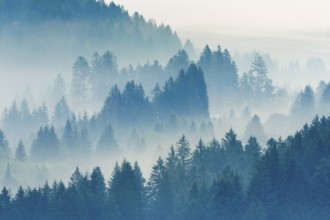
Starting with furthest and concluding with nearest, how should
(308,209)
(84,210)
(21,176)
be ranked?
(21,176) < (84,210) < (308,209)

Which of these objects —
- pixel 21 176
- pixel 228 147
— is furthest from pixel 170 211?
pixel 21 176

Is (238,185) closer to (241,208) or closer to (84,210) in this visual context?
(241,208)

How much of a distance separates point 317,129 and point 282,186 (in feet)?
47.0

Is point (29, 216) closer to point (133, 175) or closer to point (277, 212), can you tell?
point (133, 175)

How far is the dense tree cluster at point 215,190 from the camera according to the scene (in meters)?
132

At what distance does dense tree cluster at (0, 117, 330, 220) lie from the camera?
132 m

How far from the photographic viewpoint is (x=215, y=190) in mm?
135125

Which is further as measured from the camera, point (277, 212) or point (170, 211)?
point (170, 211)

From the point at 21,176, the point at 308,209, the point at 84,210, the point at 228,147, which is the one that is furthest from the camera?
the point at 21,176

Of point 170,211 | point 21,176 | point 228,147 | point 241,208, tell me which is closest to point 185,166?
point 228,147

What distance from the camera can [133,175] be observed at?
484 ft

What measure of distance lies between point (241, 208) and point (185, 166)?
84.6ft

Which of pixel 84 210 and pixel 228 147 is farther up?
pixel 228 147

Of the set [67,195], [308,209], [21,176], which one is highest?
[21,176]
